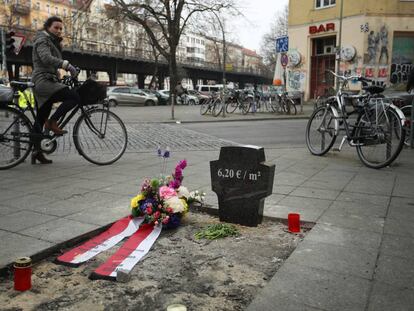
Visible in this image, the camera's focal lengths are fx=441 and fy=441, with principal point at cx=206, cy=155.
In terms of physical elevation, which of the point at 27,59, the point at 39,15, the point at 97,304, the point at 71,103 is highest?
the point at 39,15

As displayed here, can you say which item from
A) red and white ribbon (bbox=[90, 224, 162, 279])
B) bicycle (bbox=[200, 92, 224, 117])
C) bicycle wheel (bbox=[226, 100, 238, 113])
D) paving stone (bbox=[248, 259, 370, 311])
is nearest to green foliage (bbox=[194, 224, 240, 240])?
red and white ribbon (bbox=[90, 224, 162, 279])

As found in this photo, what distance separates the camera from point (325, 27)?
27656 mm

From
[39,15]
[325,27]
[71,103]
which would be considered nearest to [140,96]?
[325,27]

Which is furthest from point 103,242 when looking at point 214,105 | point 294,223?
point 214,105

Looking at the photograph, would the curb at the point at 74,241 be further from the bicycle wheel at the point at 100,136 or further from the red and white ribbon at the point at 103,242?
the bicycle wheel at the point at 100,136

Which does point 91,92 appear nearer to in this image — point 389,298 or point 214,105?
point 389,298

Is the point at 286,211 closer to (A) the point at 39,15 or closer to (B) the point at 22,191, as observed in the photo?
(B) the point at 22,191

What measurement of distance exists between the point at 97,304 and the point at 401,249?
81.8 inches

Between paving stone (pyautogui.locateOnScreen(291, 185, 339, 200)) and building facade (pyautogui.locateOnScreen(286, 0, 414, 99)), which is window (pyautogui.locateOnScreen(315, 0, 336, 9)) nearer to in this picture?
building facade (pyautogui.locateOnScreen(286, 0, 414, 99))

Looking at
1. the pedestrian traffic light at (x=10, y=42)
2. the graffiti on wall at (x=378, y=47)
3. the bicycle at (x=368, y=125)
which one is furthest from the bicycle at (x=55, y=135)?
the graffiti on wall at (x=378, y=47)

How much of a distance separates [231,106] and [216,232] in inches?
750

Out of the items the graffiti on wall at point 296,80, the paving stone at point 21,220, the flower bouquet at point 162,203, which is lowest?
the paving stone at point 21,220

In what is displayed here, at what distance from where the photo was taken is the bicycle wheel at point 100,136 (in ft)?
21.6

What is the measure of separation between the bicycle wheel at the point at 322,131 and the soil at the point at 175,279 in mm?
4121
